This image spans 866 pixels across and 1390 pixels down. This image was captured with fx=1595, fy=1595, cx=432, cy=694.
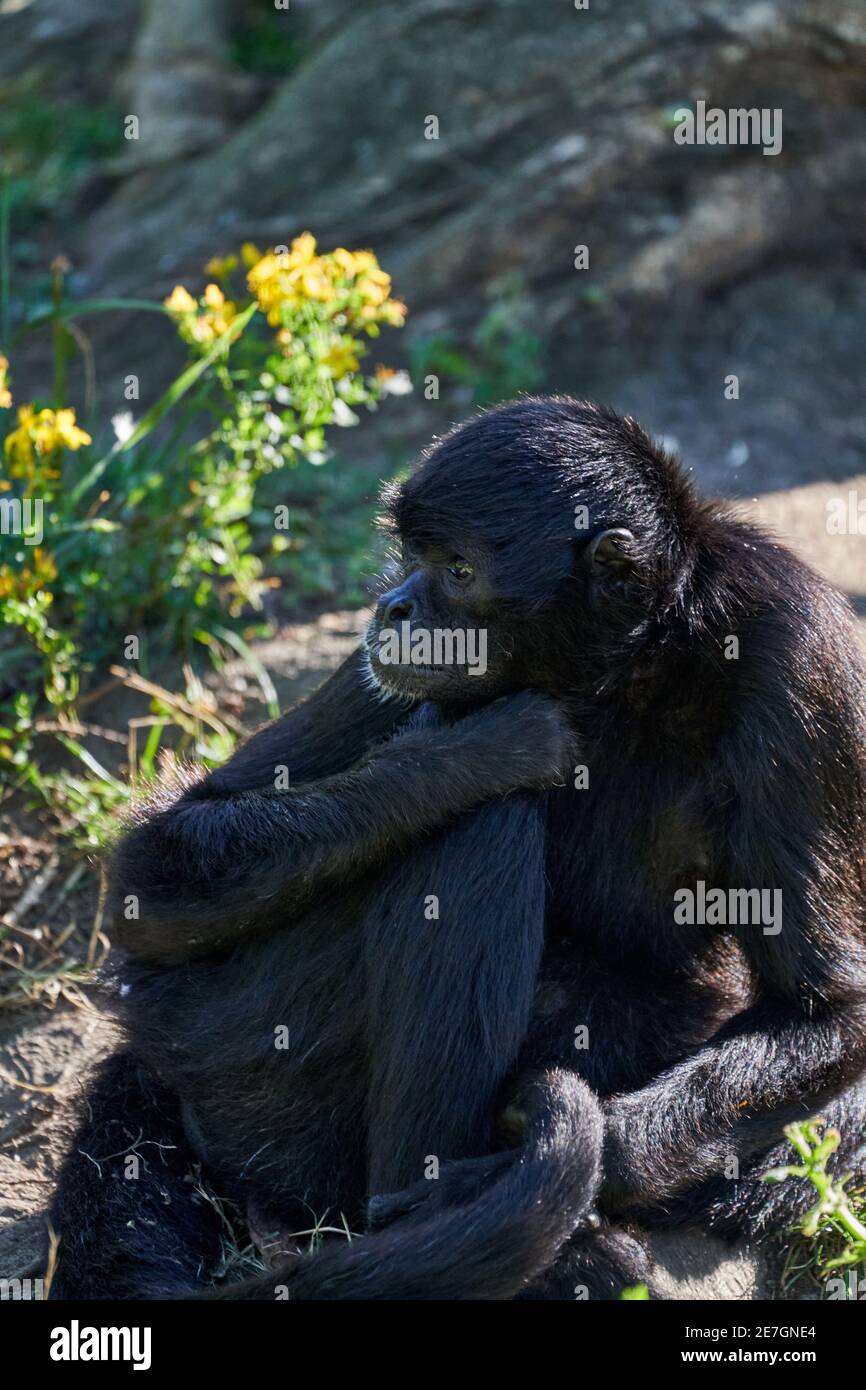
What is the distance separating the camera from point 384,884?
5.70 m

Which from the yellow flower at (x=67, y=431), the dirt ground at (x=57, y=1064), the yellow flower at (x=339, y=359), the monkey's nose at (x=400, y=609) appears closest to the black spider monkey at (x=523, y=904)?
the monkey's nose at (x=400, y=609)

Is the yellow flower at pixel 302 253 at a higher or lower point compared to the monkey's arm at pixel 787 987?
higher

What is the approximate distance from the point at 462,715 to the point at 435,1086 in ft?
4.85

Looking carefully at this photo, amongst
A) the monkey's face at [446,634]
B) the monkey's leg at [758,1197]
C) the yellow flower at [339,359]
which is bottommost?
the monkey's leg at [758,1197]

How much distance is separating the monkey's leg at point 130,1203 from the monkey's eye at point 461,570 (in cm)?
231

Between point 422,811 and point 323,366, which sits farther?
point 323,366

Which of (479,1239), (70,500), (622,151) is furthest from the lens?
(622,151)

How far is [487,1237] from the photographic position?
196 inches

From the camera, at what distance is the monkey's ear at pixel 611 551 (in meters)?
5.79

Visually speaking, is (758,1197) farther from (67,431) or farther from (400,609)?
(67,431)

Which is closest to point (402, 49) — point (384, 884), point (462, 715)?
point (462, 715)

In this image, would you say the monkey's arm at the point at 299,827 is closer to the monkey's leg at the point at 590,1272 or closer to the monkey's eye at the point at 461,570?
the monkey's eye at the point at 461,570

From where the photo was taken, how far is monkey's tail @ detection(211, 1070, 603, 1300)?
196 inches
